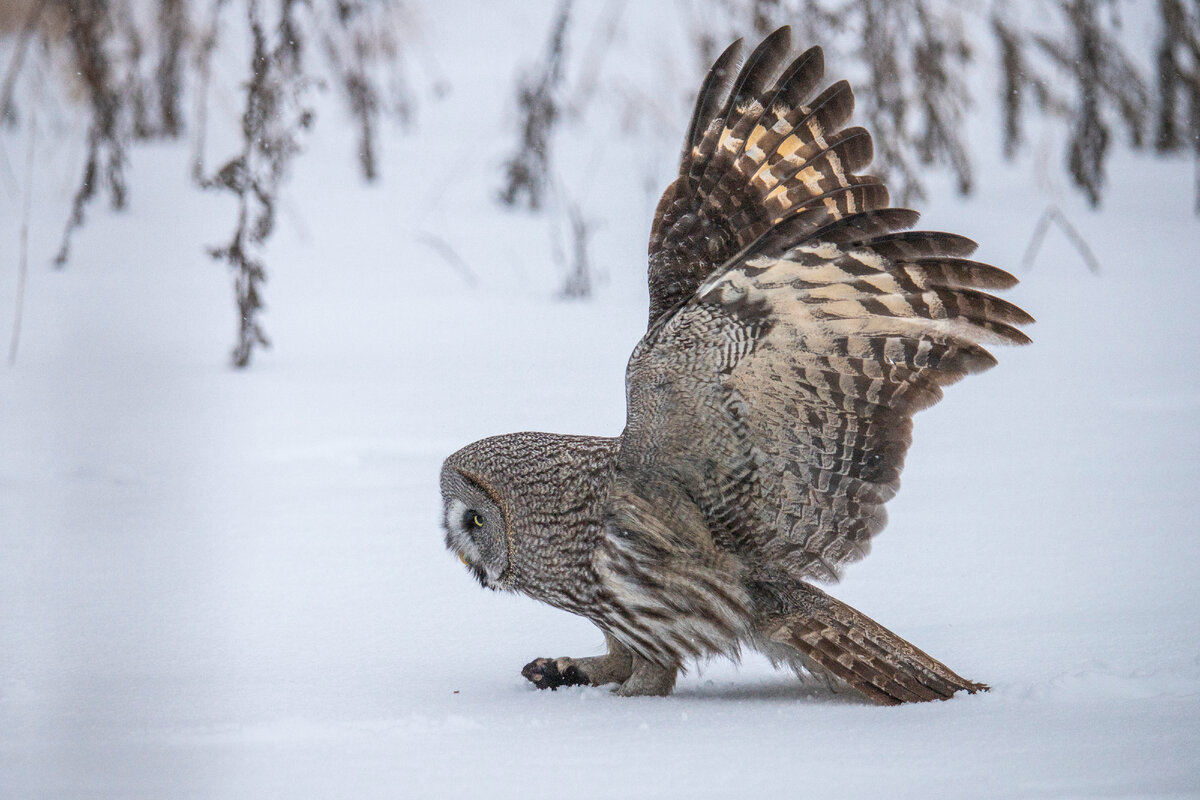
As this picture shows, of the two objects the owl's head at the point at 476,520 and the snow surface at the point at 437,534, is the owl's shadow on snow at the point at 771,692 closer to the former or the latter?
the snow surface at the point at 437,534

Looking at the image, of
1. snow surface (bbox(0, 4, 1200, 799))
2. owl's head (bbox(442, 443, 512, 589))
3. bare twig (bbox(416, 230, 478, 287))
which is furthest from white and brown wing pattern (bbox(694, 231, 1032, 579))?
bare twig (bbox(416, 230, 478, 287))

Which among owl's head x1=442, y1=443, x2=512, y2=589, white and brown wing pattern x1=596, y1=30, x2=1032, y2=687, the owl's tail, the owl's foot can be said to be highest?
white and brown wing pattern x1=596, y1=30, x2=1032, y2=687

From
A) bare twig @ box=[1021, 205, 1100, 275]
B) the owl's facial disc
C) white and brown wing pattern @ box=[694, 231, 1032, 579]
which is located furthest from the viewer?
bare twig @ box=[1021, 205, 1100, 275]

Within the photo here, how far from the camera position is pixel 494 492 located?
268 cm

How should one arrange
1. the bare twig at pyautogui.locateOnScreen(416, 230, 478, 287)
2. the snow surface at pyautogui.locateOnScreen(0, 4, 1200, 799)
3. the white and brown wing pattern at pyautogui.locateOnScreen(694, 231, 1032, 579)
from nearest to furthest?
the snow surface at pyautogui.locateOnScreen(0, 4, 1200, 799) → the white and brown wing pattern at pyautogui.locateOnScreen(694, 231, 1032, 579) → the bare twig at pyautogui.locateOnScreen(416, 230, 478, 287)

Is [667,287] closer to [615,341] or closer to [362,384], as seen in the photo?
[362,384]

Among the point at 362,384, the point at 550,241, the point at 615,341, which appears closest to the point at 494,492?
the point at 362,384

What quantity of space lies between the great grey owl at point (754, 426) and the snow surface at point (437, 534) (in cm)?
15

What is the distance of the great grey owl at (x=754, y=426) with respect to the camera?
2.28m

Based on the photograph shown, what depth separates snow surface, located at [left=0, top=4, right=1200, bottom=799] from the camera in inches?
76.0

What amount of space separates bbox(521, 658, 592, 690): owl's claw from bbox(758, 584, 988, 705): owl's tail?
40cm

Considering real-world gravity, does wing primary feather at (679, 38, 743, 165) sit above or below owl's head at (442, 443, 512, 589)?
above

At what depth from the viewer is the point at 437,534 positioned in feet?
11.5

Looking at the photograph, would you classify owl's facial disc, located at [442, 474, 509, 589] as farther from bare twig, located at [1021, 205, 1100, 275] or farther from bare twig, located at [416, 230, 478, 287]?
bare twig, located at [1021, 205, 1100, 275]
